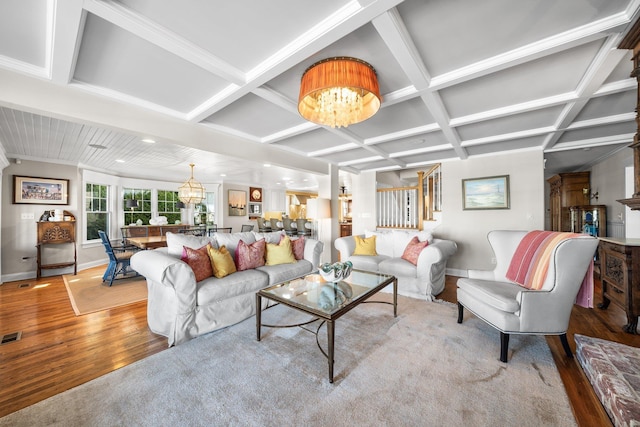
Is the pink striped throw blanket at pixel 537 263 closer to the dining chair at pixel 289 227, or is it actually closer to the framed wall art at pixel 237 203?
the dining chair at pixel 289 227

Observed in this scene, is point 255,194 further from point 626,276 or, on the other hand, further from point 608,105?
point 626,276

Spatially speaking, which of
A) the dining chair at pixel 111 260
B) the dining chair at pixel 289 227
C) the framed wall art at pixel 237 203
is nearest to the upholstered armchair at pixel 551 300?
the dining chair at pixel 111 260

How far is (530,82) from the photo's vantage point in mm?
2078

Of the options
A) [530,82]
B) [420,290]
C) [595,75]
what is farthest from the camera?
[420,290]

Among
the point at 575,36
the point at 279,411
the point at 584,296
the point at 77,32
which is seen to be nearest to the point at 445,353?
the point at 584,296

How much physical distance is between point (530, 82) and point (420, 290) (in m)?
2.52

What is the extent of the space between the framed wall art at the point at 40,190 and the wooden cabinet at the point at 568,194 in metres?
11.0

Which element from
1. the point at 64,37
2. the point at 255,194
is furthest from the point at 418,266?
the point at 255,194

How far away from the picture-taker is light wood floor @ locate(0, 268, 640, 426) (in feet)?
5.14

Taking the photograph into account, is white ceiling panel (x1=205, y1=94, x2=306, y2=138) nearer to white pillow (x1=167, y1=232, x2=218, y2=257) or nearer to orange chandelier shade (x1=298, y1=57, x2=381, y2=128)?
orange chandelier shade (x1=298, y1=57, x2=381, y2=128)

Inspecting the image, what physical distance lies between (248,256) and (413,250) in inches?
93.4

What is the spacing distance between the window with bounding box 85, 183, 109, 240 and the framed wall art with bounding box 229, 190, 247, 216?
3.24m

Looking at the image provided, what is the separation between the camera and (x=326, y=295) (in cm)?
217

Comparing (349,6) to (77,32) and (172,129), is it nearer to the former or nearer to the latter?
(77,32)
